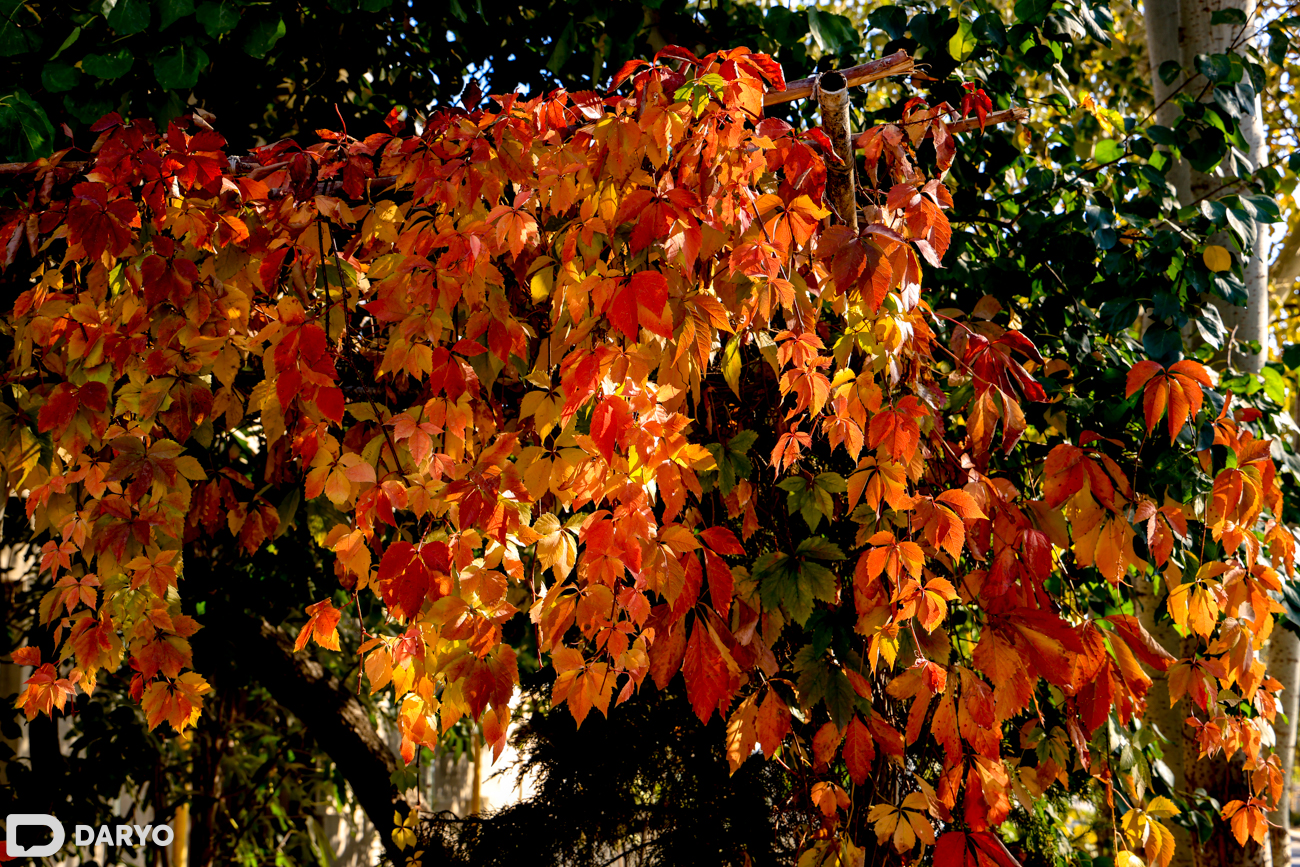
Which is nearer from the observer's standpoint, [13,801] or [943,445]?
[943,445]

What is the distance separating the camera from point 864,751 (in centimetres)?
125

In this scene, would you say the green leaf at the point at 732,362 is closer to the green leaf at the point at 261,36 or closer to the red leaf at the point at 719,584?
the red leaf at the point at 719,584

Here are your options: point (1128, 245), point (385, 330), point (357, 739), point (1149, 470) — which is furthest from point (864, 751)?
point (357, 739)

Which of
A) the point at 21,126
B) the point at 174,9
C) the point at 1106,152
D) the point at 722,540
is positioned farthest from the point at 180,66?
the point at 1106,152

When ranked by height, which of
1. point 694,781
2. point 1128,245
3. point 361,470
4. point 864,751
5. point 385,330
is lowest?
point 864,751

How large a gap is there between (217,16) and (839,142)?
4.70ft

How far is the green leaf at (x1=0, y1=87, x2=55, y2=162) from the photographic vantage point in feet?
5.79

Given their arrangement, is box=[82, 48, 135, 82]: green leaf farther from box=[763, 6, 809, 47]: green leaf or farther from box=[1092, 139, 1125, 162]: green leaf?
box=[1092, 139, 1125, 162]: green leaf

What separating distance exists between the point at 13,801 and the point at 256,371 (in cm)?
189

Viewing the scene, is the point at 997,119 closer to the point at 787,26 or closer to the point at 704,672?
the point at 704,672

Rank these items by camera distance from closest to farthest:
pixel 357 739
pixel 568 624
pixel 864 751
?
pixel 568 624 < pixel 864 751 < pixel 357 739

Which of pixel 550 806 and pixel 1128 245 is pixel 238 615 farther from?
pixel 1128 245

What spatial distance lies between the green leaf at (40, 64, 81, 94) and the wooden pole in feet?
5.47

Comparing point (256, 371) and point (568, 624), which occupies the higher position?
point (256, 371)
